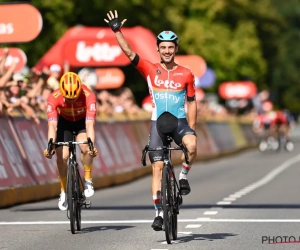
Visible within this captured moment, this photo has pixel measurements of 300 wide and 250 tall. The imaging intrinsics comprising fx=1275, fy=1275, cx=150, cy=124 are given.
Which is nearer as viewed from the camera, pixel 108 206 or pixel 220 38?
pixel 108 206

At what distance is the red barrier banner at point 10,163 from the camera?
1958 cm

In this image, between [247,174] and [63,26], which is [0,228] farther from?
[63,26]

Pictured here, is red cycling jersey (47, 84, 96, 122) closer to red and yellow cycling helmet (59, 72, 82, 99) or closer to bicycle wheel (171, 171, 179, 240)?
red and yellow cycling helmet (59, 72, 82, 99)

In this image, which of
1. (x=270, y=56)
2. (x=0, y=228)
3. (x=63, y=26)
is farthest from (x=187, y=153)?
(x=270, y=56)

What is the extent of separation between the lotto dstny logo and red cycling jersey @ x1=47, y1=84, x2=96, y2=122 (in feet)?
9.38

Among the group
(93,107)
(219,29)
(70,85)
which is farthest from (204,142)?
(219,29)

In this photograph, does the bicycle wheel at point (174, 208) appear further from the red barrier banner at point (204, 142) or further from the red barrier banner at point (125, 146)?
the red barrier banner at point (204, 142)

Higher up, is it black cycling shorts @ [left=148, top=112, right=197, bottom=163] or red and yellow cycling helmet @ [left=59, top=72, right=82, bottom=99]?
red and yellow cycling helmet @ [left=59, top=72, right=82, bottom=99]

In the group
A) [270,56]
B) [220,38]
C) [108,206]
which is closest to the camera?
[108,206]

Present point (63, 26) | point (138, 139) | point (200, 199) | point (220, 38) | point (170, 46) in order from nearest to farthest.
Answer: point (170, 46) → point (200, 199) → point (138, 139) → point (63, 26) → point (220, 38)

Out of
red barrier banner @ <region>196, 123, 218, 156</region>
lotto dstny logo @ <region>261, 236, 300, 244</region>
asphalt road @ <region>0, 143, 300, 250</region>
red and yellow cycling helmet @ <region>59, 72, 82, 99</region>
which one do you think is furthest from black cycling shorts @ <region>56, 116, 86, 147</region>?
red barrier banner @ <region>196, 123, 218, 156</region>

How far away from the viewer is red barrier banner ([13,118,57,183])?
21.2 meters

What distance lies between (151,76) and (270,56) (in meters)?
95.1

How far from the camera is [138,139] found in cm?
3198
